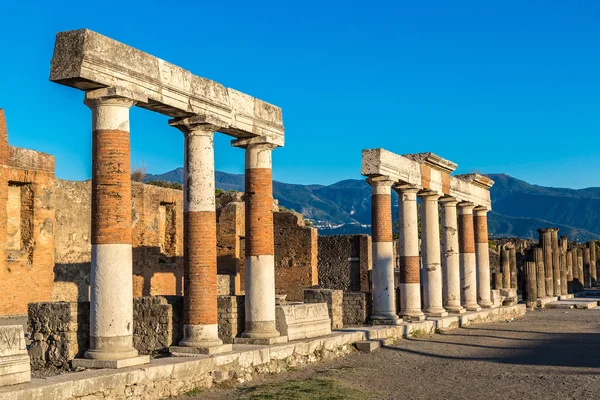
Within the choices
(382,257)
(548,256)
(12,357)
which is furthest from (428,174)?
(548,256)

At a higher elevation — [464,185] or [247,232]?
[464,185]

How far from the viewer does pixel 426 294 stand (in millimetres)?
20938

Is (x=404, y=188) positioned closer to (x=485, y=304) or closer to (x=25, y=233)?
(x=485, y=304)

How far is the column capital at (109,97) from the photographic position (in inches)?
401

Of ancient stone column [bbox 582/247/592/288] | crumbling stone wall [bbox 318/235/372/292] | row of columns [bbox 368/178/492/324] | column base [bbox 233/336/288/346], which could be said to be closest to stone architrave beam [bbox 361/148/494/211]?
row of columns [bbox 368/178/492/324]

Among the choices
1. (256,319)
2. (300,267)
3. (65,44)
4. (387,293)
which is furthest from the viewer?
(300,267)

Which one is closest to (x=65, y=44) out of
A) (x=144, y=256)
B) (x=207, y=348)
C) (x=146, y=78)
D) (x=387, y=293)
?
(x=146, y=78)

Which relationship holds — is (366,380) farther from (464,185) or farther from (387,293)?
(464,185)

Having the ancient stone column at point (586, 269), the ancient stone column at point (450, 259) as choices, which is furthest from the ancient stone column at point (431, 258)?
the ancient stone column at point (586, 269)

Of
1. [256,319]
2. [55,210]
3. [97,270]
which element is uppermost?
[55,210]

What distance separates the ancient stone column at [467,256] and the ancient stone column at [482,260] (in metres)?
1.23

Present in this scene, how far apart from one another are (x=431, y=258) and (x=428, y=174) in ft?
7.45

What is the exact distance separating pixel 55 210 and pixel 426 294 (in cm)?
1064

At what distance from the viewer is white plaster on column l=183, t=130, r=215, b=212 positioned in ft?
39.9
